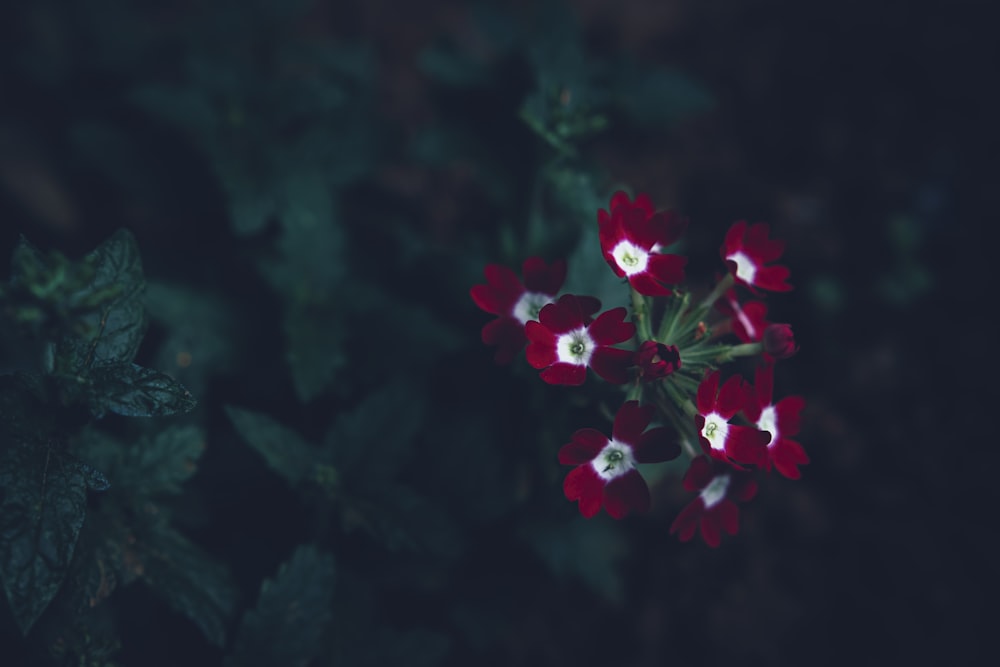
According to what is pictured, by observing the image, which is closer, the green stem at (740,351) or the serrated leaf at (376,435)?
the green stem at (740,351)

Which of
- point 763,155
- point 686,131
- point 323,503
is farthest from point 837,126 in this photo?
point 323,503

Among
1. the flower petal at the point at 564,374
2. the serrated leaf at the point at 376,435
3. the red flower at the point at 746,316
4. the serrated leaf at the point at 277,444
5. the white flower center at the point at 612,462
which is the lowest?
the serrated leaf at the point at 277,444

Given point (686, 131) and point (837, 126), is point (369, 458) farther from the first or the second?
point (837, 126)

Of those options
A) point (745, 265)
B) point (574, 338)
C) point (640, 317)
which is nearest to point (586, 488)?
point (574, 338)

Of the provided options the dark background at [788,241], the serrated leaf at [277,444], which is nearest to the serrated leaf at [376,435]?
the serrated leaf at [277,444]

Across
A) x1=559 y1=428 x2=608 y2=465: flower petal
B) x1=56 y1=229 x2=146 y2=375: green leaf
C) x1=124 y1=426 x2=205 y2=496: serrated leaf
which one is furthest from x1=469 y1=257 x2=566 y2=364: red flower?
x1=124 y1=426 x2=205 y2=496: serrated leaf

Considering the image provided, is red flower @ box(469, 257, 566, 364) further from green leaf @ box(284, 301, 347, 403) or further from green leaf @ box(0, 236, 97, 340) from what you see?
green leaf @ box(0, 236, 97, 340)

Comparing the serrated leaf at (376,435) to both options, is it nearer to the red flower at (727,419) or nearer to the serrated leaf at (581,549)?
the serrated leaf at (581,549)
